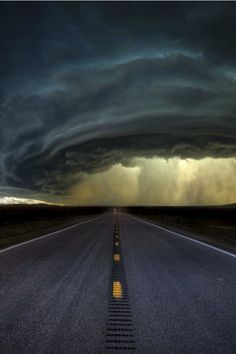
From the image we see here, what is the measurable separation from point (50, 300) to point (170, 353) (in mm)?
2677

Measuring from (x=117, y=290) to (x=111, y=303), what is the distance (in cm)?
95

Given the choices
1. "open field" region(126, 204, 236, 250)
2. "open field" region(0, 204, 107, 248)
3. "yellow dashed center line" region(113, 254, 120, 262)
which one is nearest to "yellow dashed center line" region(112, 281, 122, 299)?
"yellow dashed center line" region(113, 254, 120, 262)

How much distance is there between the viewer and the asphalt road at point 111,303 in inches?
165

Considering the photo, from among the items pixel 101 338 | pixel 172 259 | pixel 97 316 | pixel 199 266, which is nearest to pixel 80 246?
pixel 172 259

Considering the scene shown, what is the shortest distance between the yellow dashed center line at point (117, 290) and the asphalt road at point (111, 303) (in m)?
0.08

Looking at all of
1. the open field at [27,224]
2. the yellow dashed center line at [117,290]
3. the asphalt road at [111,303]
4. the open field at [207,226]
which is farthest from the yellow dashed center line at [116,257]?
the open field at [27,224]

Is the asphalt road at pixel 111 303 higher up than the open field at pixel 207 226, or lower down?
lower down

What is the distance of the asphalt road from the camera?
13.8 ft

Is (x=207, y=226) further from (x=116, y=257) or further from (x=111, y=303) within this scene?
(x=111, y=303)

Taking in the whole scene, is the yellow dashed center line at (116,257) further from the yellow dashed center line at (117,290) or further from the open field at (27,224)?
the open field at (27,224)

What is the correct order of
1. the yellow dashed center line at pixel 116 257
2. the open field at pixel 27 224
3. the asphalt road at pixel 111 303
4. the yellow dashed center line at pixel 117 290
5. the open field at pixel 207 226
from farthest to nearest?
the open field at pixel 27 224 < the open field at pixel 207 226 < the yellow dashed center line at pixel 116 257 < the yellow dashed center line at pixel 117 290 < the asphalt road at pixel 111 303

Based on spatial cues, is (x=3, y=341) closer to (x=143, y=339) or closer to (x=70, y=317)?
(x=70, y=317)

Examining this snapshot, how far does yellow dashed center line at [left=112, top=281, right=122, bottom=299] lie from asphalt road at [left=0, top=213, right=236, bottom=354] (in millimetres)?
84

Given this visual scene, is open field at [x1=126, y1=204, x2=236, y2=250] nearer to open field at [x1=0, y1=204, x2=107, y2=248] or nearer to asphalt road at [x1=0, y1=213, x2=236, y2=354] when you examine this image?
asphalt road at [x1=0, y1=213, x2=236, y2=354]
